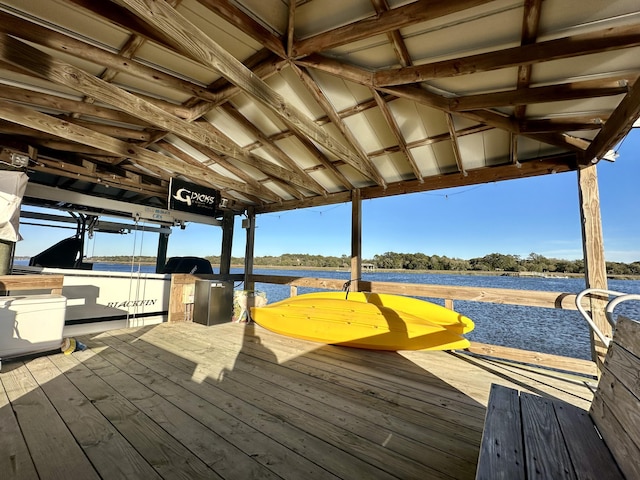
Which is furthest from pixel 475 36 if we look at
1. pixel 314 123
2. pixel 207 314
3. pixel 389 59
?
pixel 207 314

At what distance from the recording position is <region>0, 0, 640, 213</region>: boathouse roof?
1750 millimetres

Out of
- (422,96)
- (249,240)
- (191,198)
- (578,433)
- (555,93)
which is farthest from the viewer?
(249,240)

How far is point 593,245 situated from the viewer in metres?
2.80

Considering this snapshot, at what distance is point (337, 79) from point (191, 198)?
311 cm

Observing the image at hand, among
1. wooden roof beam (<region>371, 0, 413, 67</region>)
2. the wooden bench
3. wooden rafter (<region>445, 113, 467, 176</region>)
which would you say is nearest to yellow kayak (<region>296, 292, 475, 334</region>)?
wooden rafter (<region>445, 113, 467, 176</region>)

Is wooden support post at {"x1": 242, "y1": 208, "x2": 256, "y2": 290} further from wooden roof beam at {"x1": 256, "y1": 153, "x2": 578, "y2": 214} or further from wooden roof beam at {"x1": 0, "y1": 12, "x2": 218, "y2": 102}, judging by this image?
wooden roof beam at {"x1": 0, "y1": 12, "x2": 218, "y2": 102}

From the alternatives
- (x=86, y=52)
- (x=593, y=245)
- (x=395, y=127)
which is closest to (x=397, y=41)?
(x=395, y=127)

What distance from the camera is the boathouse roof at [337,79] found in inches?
68.9

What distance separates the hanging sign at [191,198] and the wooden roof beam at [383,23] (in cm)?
306

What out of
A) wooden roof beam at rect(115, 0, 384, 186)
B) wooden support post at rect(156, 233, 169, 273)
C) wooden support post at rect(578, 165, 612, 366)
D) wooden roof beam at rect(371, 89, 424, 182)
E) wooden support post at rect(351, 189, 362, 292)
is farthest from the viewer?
wooden support post at rect(156, 233, 169, 273)

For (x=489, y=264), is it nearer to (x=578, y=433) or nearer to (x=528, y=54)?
(x=528, y=54)

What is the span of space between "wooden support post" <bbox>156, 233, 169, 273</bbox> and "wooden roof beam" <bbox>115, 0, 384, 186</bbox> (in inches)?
251

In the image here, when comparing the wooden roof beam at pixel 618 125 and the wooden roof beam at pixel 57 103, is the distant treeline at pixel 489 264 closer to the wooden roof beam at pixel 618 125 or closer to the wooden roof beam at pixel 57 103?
the wooden roof beam at pixel 57 103

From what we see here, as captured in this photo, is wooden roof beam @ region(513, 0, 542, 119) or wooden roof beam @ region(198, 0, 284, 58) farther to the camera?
wooden roof beam @ region(198, 0, 284, 58)
